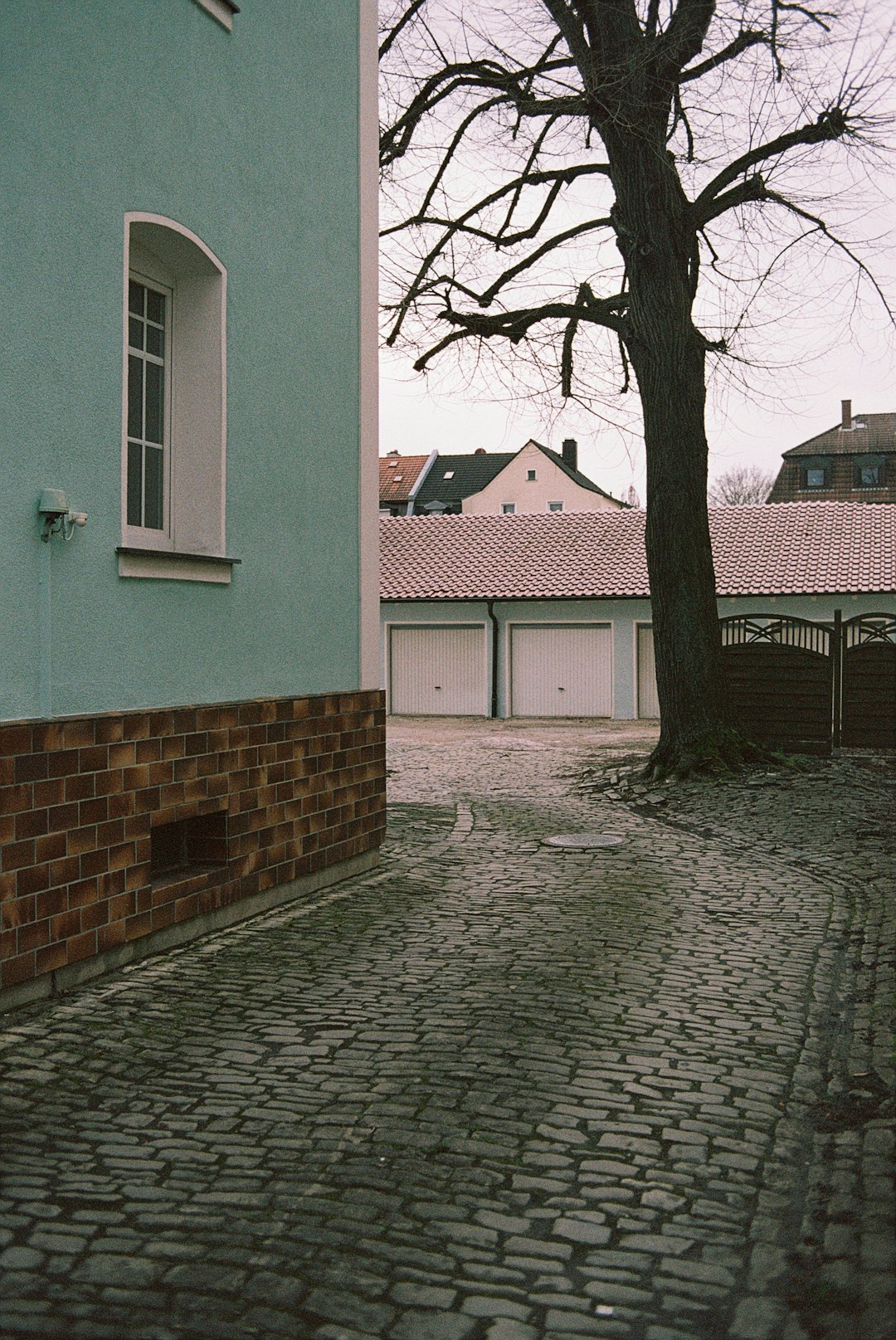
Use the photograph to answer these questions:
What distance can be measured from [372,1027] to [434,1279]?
222 centimetres

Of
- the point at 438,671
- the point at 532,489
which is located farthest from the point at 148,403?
the point at 532,489

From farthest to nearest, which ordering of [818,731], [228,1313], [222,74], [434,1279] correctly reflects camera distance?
[818,731] → [222,74] → [434,1279] → [228,1313]

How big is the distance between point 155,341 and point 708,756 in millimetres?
9385

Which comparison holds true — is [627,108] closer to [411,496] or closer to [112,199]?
[112,199]

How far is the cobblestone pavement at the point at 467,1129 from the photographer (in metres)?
3.21

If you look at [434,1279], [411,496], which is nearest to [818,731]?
[434,1279]

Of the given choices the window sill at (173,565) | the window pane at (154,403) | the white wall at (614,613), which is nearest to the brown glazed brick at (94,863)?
the window sill at (173,565)

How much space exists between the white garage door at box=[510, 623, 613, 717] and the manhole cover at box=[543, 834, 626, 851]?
70.0 feet

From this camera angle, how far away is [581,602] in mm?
33156

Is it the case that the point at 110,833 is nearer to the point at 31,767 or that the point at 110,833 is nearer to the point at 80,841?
the point at 80,841

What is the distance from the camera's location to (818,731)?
717 inches

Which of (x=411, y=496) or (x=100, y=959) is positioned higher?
(x=411, y=496)

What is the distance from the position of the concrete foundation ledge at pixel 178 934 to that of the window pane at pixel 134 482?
87.5 inches

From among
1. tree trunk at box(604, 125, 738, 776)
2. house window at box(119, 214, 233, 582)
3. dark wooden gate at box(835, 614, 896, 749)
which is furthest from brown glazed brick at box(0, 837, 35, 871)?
dark wooden gate at box(835, 614, 896, 749)
